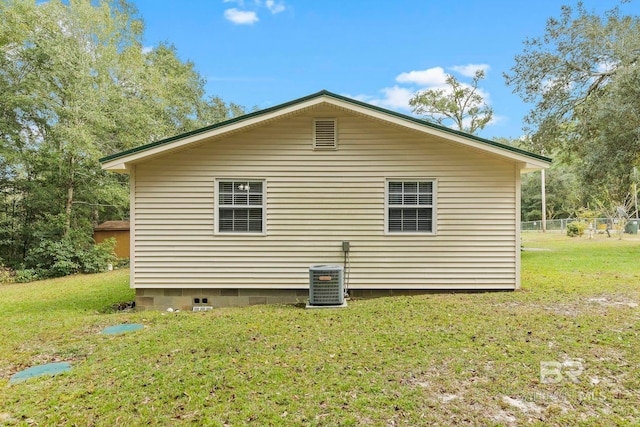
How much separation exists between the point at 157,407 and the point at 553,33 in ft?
56.2

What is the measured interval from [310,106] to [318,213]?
1.91m

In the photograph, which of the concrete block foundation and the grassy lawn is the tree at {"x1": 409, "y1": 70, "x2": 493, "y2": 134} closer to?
the grassy lawn

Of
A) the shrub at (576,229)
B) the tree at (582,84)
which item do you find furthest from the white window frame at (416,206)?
the shrub at (576,229)

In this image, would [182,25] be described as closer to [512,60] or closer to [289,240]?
[512,60]

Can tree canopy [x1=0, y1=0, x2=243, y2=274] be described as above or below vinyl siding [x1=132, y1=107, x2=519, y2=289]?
above

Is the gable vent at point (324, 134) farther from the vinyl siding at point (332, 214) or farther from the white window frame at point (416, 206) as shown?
the white window frame at point (416, 206)

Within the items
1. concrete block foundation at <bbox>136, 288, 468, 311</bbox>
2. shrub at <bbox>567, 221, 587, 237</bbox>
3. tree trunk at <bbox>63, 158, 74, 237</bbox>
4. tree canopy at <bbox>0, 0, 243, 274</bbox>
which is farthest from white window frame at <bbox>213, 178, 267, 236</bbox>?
shrub at <bbox>567, 221, 587, 237</bbox>

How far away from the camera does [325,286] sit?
590 cm

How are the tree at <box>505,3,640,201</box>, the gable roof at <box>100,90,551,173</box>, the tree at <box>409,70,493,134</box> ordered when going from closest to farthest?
the gable roof at <box>100,90,551,173</box>, the tree at <box>505,3,640,201</box>, the tree at <box>409,70,493,134</box>

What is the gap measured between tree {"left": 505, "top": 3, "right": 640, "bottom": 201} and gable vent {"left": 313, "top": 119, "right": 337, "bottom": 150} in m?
9.73

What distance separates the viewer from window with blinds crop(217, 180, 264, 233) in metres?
6.41

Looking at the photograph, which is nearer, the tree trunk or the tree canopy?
the tree canopy

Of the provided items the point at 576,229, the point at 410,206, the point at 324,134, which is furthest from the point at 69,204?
the point at 576,229

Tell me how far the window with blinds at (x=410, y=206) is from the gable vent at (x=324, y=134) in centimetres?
130
